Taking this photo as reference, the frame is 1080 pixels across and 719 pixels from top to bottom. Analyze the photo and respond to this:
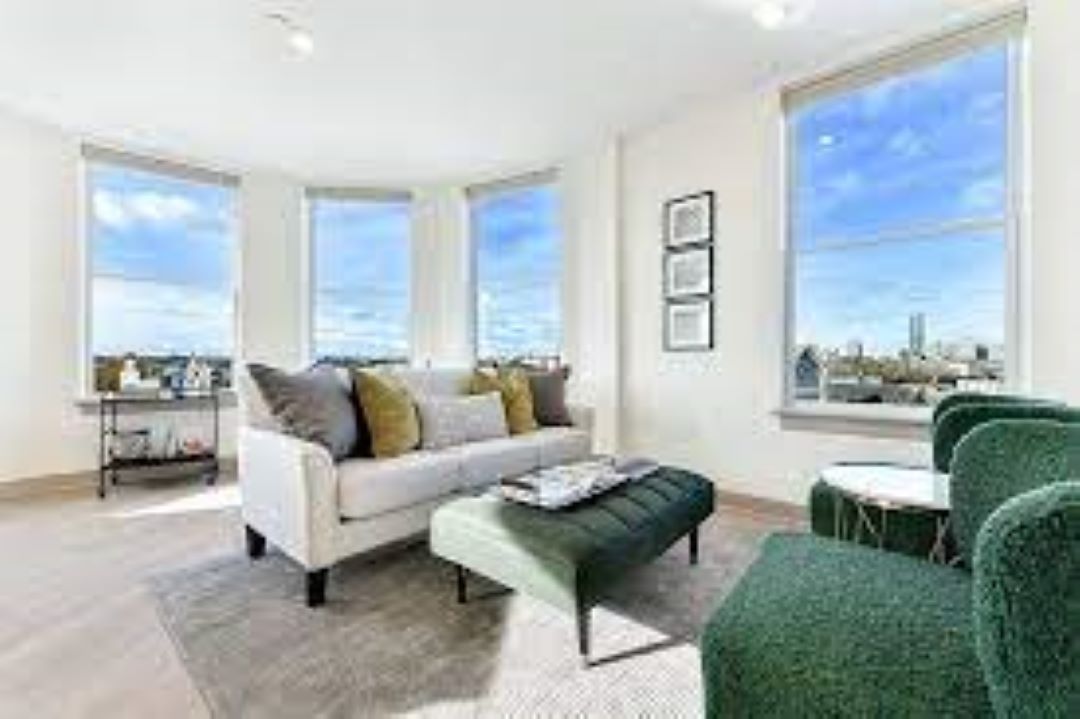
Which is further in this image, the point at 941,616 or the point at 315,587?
the point at 315,587

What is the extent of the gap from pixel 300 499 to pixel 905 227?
3.20 m

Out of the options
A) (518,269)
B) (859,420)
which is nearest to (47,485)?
(518,269)

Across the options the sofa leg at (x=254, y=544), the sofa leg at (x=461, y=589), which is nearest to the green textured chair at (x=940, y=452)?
the sofa leg at (x=461, y=589)

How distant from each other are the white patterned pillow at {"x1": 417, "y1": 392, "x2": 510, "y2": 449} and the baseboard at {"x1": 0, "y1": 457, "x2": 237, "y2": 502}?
→ 2.70m

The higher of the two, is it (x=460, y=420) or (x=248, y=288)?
(x=248, y=288)

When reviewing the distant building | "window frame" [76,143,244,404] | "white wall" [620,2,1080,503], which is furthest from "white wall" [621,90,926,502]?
"window frame" [76,143,244,404]

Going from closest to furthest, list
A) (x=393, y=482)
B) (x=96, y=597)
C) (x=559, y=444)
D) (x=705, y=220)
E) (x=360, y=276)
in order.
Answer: (x=96, y=597) < (x=393, y=482) < (x=559, y=444) < (x=705, y=220) < (x=360, y=276)

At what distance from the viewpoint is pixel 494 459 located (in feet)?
9.76

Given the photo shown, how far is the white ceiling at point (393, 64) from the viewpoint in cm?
276

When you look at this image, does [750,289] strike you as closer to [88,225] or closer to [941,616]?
[941,616]

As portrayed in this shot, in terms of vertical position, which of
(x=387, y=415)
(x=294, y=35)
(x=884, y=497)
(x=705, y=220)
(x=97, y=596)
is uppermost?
(x=294, y=35)

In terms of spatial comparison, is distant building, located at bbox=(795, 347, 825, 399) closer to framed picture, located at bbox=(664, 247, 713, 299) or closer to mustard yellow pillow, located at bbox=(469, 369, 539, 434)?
framed picture, located at bbox=(664, 247, 713, 299)

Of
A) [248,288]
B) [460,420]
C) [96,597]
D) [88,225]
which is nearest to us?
[96,597]

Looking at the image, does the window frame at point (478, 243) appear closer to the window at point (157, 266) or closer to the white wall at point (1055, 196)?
the window at point (157, 266)
